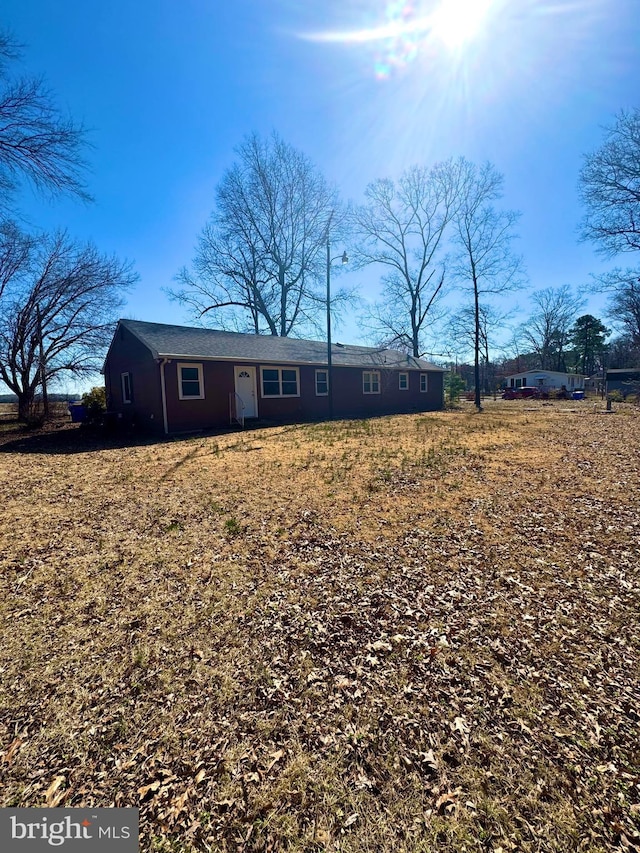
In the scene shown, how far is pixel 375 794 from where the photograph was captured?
1.74 m

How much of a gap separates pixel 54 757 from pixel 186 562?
6.64 feet

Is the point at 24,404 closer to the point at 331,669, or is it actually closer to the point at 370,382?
the point at 370,382

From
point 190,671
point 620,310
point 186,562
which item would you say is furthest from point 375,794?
point 620,310

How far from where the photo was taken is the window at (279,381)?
15578 mm

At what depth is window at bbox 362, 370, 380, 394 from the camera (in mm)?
20297

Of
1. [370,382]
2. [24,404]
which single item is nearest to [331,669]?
[370,382]

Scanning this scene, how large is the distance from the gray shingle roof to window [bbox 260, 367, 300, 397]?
474 millimetres

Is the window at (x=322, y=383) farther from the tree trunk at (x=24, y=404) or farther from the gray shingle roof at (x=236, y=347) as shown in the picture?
the tree trunk at (x=24, y=404)

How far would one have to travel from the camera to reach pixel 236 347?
15203mm

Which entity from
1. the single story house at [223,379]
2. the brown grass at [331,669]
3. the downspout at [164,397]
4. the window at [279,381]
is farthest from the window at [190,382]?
the brown grass at [331,669]

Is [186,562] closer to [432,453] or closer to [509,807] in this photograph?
[509,807]

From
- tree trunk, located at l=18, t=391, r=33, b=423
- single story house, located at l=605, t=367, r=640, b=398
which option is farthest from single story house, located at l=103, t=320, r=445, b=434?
single story house, located at l=605, t=367, r=640, b=398

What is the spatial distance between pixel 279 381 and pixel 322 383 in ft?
9.25

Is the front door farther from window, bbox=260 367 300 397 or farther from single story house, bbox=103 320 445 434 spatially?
window, bbox=260 367 300 397
